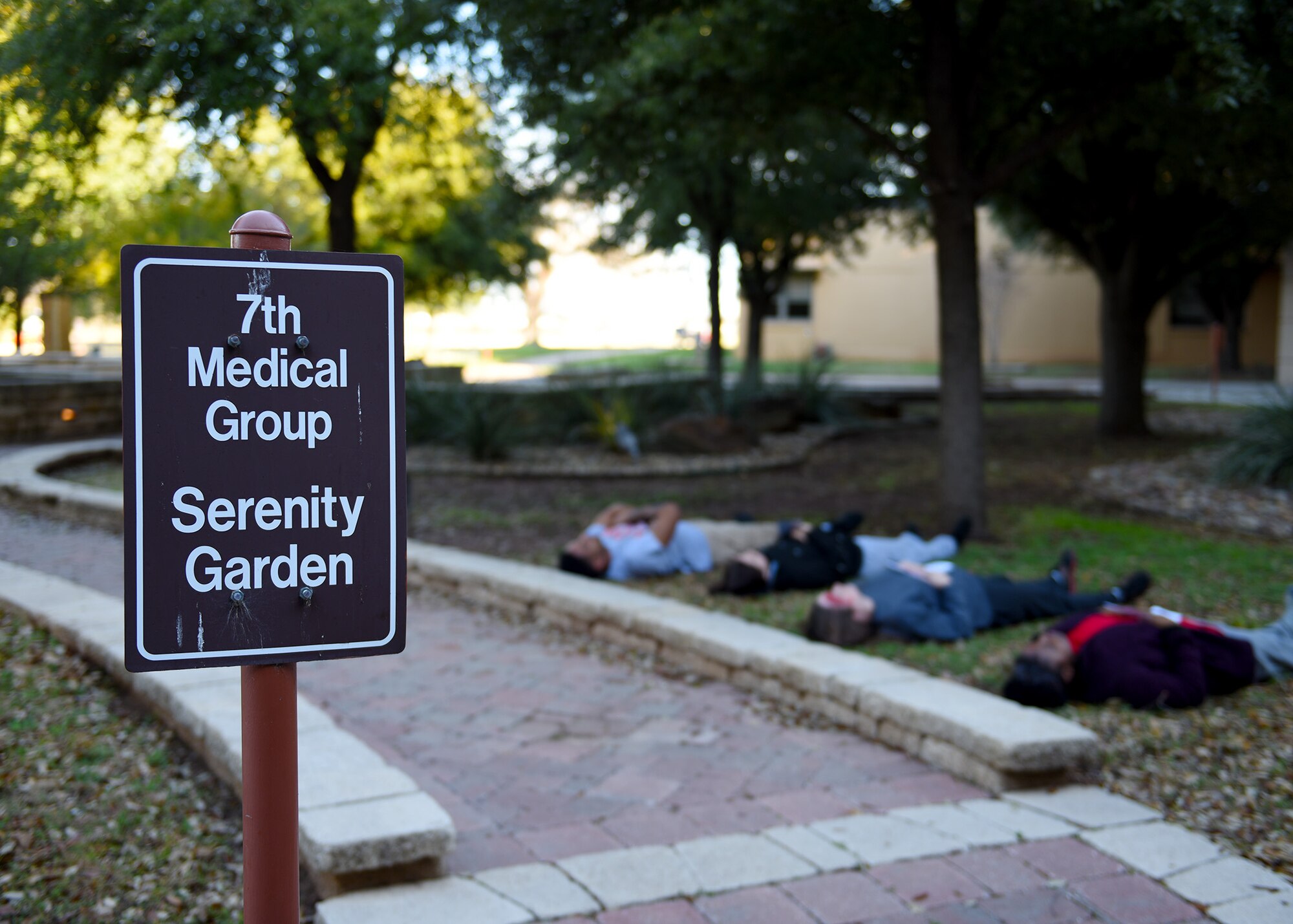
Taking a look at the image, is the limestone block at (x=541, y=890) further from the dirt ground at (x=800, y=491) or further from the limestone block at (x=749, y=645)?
the dirt ground at (x=800, y=491)

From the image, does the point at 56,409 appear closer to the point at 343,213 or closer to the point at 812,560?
the point at 343,213

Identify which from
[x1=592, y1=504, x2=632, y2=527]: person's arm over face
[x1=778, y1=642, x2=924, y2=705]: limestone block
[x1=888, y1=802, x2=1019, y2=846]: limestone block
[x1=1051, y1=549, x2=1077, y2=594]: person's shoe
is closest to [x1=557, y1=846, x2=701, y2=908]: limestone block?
[x1=888, y1=802, x2=1019, y2=846]: limestone block

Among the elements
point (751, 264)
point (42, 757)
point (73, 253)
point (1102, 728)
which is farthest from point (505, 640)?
point (751, 264)

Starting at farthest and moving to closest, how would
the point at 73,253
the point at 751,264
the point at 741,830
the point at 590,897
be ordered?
the point at 751,264
the point at 73,253
the point at 741,830
the point at 590,897

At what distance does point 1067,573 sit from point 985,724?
2.53 m

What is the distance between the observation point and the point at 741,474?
12.3 metres

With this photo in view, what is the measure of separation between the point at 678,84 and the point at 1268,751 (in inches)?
256

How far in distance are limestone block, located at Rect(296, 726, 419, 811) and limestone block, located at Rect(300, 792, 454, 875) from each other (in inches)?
3.2

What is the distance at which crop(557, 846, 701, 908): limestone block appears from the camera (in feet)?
10.3

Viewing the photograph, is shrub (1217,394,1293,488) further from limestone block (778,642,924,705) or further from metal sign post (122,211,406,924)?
metal sign post (122,211,406,924)

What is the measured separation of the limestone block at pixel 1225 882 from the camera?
317 cm

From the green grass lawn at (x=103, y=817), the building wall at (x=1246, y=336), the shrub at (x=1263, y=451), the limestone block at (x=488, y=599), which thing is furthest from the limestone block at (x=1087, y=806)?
the building wall at (x=1246, y=336)

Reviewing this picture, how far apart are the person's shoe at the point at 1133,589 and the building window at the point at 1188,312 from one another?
31.9 m

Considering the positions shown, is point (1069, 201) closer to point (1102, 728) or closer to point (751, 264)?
point (751, 264)
